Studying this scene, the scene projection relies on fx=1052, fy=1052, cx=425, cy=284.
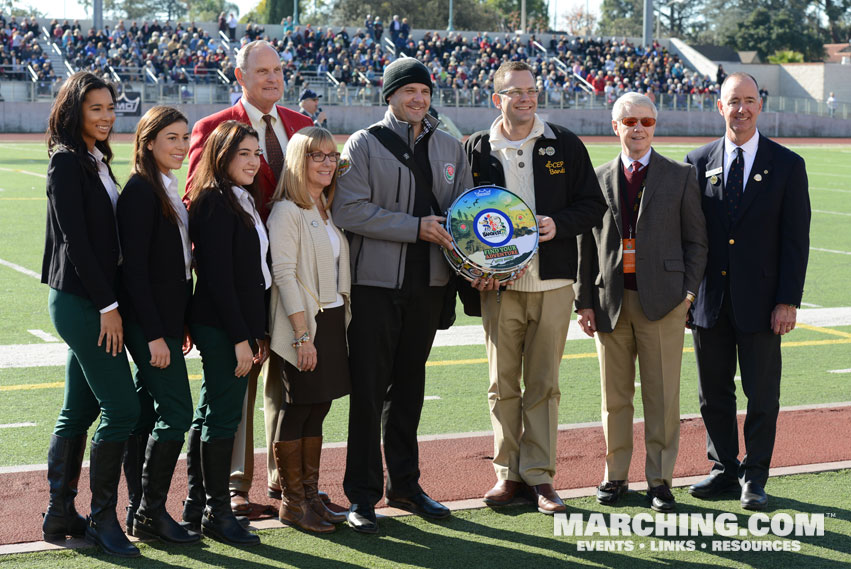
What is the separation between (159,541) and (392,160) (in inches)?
78.9

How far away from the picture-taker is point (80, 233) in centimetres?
417

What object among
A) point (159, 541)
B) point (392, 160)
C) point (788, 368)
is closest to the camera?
point (159, 541)

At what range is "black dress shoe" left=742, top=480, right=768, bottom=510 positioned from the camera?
16.7 ft

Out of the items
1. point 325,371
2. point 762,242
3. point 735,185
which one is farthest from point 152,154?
point 762,242

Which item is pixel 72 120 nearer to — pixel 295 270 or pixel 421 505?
pixel 295 270

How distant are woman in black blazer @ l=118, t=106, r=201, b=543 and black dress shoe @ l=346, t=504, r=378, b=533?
702mm

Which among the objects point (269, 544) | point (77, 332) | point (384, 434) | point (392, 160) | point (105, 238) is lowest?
point (269, 544)

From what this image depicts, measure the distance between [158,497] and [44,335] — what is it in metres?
4.69

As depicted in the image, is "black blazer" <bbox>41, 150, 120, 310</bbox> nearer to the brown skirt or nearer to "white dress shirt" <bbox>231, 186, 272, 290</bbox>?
"white dress shirt" <bbox>231, 186, 272, 290</bbox>

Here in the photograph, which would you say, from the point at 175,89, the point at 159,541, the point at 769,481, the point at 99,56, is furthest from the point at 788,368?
the point at 99,56

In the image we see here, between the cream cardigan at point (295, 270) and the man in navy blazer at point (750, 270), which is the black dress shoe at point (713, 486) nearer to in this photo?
the man in navy blazer at point (750, 270)

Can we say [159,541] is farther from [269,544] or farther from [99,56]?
[99,56]

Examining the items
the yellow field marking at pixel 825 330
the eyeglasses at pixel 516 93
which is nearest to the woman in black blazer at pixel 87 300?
the eyeglasses at pixel 516 93

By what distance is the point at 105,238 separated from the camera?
428 cm
